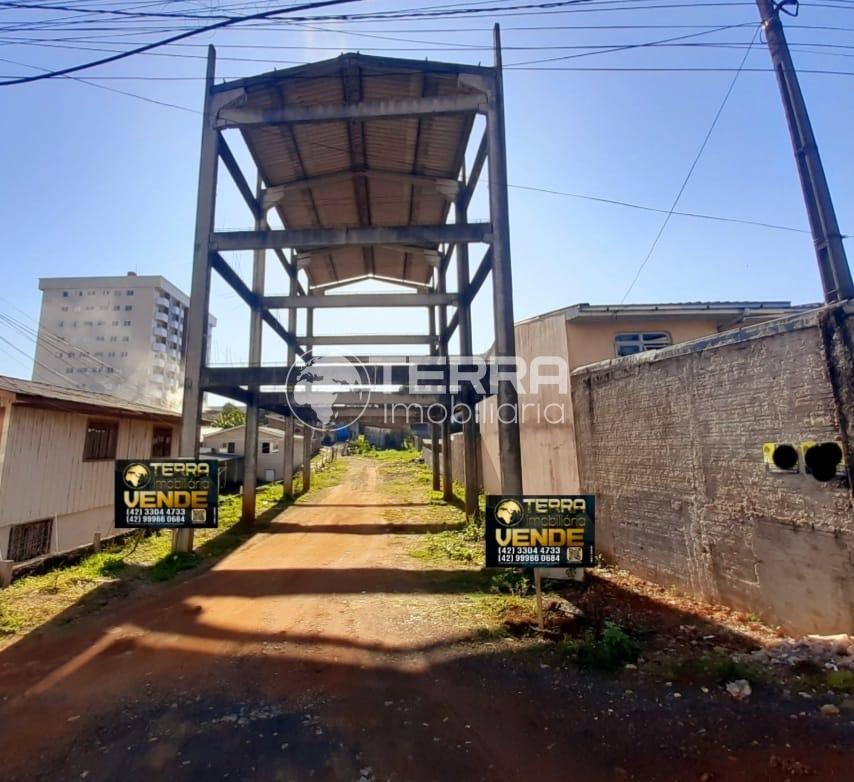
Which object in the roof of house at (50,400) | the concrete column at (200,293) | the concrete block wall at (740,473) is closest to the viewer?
the concrete block wall at (740,473)

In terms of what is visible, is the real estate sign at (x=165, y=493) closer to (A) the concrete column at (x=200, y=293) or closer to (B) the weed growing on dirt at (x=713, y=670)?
(A) the concrete column at (x=200, y=293)

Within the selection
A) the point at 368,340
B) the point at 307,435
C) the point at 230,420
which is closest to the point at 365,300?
the point at 368,340

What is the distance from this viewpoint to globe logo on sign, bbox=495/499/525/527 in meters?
5.73

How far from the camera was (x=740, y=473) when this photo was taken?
5.56 m

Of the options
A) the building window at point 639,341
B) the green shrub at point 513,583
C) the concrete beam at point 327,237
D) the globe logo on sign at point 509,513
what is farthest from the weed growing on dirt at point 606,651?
the concrete beam at point 327,237

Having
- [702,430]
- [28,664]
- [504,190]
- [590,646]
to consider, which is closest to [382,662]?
[590,646]

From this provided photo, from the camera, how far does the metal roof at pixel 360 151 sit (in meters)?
11.3

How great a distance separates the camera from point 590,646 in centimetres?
486

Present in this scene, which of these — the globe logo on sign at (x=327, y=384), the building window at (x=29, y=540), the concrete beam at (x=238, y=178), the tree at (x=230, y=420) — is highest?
the concrete beam at (x=238, y=178)

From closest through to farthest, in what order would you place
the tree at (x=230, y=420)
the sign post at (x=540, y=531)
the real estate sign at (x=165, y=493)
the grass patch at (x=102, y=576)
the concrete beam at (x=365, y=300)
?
the sign post at (x=540, y=531)
the grass patch at (x=102, y=576)
the real estate sign at (x=165, y=493)
the concrete beam at (x=365, y=300)
the tree at (x=230, y=420)

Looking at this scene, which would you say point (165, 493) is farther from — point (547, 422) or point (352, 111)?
point (352, 111)

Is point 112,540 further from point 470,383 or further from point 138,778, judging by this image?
point 470,383

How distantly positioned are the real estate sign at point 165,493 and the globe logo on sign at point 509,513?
194 inches

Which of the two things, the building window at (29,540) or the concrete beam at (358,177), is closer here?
the building window at (29,540)
